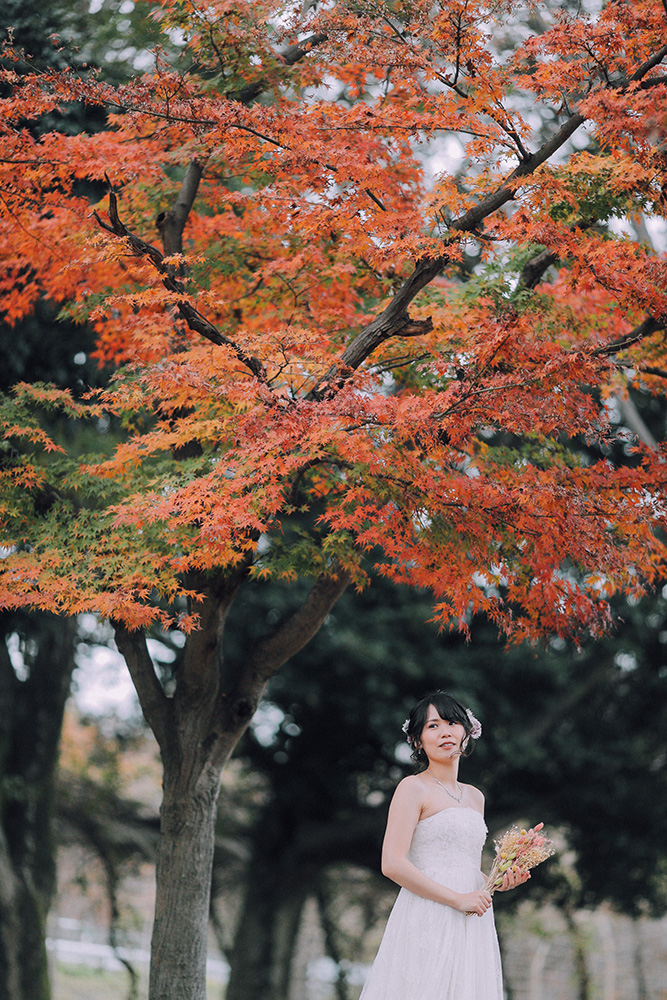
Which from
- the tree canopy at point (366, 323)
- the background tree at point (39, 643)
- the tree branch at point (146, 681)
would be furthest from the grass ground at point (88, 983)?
the tree canopy at point (366, 323)

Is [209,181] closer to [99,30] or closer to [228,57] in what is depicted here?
[228,57]

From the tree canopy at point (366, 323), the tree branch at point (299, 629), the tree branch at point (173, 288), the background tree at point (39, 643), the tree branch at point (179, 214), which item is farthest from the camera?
the background tree at point (39, 643)

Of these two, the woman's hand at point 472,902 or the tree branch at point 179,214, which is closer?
the woman's hand at point 472,902

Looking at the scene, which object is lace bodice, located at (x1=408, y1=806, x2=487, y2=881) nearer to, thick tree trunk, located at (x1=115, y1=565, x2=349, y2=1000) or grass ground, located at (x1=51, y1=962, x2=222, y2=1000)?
thick tree trunk, located at (x1=115, y1=565, x2=349, y2=1000)

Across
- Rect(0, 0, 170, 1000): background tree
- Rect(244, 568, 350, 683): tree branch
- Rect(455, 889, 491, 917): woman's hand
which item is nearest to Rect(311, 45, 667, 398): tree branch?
Rect(244, 568, 350, 683): tree branch

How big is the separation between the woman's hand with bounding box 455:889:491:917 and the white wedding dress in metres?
0.16

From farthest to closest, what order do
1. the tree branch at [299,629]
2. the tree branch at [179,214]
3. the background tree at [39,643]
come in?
the background tree at [39,643] → the tree branch at [179,214] → the tree branch at [299,629]

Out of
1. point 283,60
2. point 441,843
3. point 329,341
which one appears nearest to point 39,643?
point 329,341

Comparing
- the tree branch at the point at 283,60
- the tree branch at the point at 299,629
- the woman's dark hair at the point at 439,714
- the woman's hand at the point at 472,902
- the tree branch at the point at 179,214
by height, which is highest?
the tree branch at the point at 283,60

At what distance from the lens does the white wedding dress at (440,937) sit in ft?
10.8

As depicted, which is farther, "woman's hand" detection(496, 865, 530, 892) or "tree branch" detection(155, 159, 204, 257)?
"tree branch" detection(155, 159, 204, 257)

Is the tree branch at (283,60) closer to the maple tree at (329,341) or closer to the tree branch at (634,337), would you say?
the maple tree at (329,341)

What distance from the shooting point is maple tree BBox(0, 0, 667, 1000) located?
4.87 metres

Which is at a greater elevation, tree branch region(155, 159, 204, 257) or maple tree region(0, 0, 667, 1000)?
tree branch region(155, 159, 204, 257)
